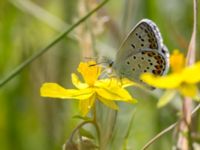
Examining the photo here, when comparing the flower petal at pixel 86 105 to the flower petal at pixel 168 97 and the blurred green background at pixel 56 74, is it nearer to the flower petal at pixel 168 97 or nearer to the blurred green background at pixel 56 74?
the flower petal at pixel 168 97

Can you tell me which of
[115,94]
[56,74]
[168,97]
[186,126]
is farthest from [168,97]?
[56,74]

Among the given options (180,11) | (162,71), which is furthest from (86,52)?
(180,11)

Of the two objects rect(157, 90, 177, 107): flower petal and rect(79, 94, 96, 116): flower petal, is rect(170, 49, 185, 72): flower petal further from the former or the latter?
rect(79, 94, 96, 116): flower petal

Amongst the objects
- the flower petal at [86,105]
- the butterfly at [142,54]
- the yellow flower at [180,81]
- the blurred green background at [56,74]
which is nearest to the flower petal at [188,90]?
the yellow flower at [180,81]

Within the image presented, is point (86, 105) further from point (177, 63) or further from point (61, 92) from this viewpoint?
point (177, 63)

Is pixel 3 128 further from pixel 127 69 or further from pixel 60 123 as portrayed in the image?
pixel 127 69
